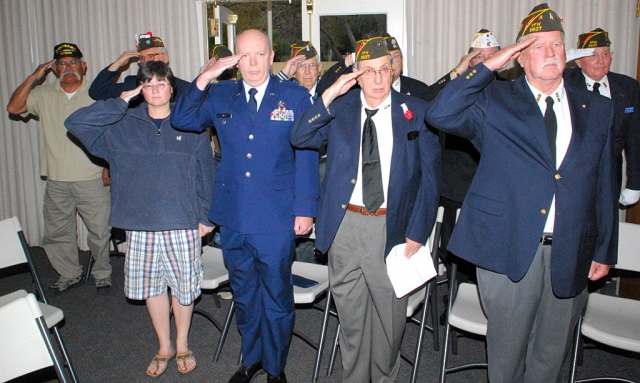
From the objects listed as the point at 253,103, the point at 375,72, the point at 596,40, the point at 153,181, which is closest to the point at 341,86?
the point at 375,72

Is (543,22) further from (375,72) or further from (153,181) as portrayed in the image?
(153,181)

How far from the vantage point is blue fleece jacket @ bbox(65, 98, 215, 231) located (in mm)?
2822

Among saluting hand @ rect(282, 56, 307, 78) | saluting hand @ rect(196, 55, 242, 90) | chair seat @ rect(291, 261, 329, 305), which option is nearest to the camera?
saluting hand @ rect(196, 55, 242, 90)

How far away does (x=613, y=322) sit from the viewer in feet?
8.52

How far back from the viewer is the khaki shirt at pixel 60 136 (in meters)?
4.54

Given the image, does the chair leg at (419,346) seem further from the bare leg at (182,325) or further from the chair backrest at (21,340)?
the chair backrest at (21,340)

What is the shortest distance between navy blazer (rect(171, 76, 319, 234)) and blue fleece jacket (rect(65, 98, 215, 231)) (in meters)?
0.24

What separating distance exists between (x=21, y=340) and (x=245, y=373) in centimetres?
124

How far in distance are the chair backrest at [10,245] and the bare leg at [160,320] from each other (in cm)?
81

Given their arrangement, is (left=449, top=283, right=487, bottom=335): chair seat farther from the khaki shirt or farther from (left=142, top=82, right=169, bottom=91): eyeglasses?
the khaki shirt

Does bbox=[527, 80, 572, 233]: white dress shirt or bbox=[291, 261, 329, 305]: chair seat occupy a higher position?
bbox=[527, 80, 572, 233]: white dress shirt

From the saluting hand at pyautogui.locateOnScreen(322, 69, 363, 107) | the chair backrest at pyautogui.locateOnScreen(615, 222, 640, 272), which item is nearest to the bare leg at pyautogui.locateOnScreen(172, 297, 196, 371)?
the saluting hand at pyautogui.locateOnScreen(322, 69, 363, 107)

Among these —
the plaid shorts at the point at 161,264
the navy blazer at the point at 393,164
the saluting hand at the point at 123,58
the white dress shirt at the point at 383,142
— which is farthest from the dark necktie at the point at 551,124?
the saluting hand at the point at 123,58

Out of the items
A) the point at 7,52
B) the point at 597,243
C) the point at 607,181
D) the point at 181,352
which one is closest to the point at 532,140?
the point at 607,181
